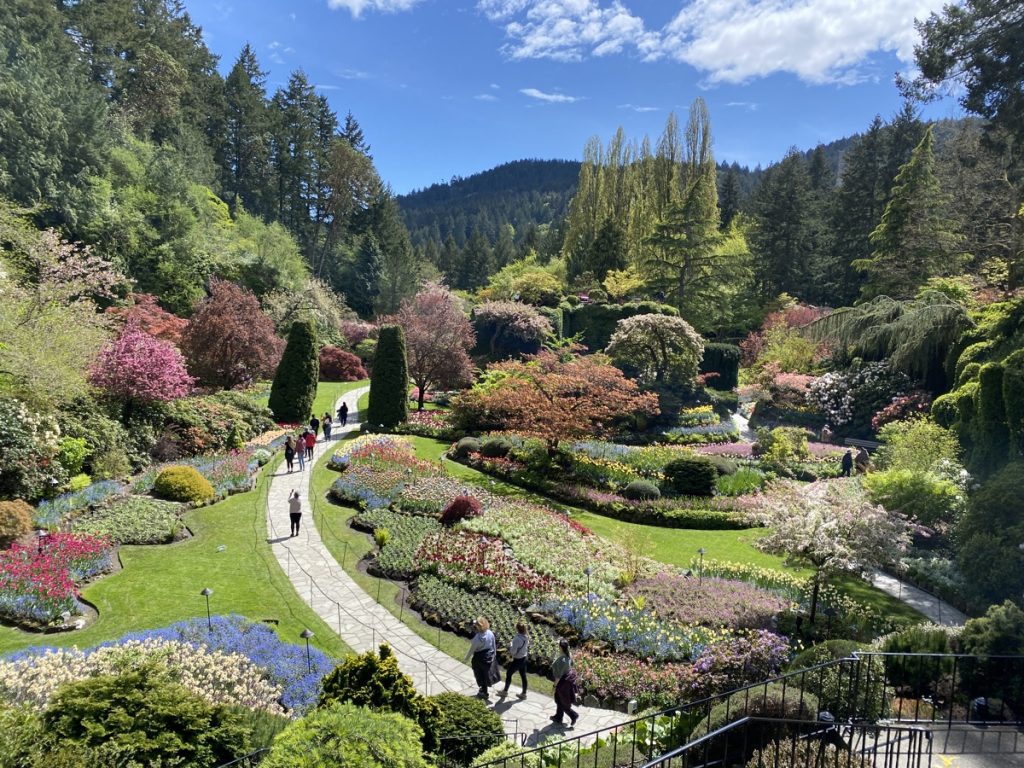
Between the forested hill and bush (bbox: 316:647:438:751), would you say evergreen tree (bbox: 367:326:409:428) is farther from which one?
the forested hill

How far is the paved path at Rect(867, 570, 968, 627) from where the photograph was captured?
12141 mm

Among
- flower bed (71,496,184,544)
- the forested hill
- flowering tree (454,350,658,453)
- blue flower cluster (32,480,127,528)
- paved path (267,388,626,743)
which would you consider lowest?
paved path (267,388,626,743)

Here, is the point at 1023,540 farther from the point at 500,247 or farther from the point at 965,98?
the point at 500,247

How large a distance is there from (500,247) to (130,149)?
55.0 metres

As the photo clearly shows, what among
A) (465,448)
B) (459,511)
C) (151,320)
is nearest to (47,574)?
(459,511)

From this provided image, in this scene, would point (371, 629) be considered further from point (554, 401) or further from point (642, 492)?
point (554, 401)

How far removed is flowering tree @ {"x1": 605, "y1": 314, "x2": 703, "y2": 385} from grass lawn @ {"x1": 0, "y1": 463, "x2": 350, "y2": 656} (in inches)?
774

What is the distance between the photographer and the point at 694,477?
747 inches

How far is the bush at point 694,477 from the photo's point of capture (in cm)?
1895

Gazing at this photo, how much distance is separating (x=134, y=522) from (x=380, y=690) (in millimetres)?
10580

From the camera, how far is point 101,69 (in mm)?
41375

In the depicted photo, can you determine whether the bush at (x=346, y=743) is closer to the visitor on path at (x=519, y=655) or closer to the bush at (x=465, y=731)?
the bush at (x=465, y=731)

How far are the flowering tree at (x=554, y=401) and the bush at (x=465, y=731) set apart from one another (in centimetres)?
1263

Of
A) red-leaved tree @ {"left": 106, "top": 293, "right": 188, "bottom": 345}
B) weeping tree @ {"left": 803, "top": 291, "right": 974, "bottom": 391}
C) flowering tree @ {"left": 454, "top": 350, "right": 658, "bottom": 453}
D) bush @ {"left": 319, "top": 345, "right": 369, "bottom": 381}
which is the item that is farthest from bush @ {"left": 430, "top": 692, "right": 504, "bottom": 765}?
bush @ {"left": 319, "top": 345, "right": 369, "bottom": 381}
